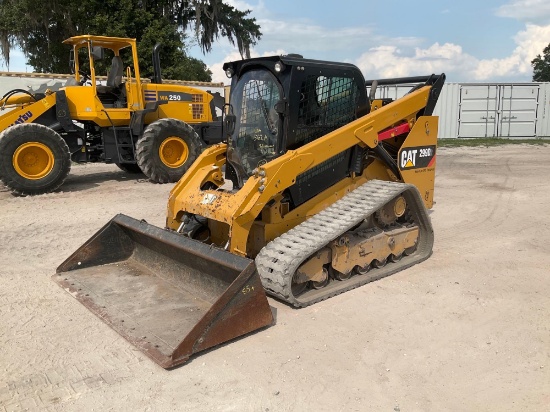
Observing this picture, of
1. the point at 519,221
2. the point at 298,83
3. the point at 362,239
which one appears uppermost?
the point at 298,83

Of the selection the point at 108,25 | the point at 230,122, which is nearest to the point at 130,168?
the point at 230,122

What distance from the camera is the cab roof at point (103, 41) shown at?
34.6ft

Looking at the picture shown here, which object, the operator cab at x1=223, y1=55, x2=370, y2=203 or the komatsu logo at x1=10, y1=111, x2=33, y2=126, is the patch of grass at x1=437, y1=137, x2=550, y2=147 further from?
A: the operator cab at x1=223, y1=55, x2=370, y2=203

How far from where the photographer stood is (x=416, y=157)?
6.25 meters

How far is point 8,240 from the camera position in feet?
22.4

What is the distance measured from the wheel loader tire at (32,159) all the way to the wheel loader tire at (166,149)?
1.45 m

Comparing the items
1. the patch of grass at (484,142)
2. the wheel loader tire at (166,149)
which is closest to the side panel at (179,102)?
the wheel loader tire at (166,149)

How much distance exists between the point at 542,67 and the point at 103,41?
47.2 meters

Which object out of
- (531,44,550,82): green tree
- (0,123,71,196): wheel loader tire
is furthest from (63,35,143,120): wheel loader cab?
(531,44,550,82): green tree

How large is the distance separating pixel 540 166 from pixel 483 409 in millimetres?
11578

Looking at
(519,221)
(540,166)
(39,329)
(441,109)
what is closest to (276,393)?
(39,329)

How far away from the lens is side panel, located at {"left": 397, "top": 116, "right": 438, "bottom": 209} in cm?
609

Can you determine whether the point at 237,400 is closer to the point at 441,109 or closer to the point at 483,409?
the point at 483,409

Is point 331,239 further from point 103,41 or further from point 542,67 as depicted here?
point 542,67
